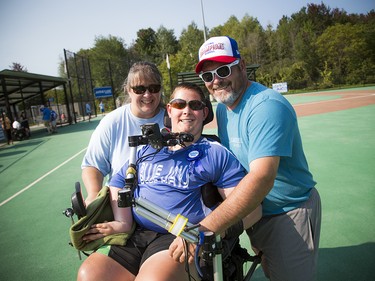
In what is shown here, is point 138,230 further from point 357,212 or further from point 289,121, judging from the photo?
point 357,212

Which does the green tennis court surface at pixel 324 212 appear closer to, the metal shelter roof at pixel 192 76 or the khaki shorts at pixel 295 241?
the khaki shorts at pixel 295 241

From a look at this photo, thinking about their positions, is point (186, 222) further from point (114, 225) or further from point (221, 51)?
point (221, 51)

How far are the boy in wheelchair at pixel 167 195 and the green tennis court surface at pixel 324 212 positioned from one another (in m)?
1.49

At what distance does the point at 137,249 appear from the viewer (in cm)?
196

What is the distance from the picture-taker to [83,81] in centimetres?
2864

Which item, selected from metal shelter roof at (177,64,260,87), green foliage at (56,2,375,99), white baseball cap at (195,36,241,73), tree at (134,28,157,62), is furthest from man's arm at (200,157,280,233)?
tree at (134,28,157,62)

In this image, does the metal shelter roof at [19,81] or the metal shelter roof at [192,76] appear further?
the metal shelter roof at [192,76]

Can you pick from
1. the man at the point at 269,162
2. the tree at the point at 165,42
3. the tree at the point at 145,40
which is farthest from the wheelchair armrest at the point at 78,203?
the tree at the point at 145,40

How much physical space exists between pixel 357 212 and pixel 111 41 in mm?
69476

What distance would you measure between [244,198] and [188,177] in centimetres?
48

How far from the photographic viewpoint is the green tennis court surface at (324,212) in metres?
2.94

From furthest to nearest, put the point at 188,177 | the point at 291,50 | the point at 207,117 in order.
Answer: the point at 291,50
the point at 207,117
the point at 188,177

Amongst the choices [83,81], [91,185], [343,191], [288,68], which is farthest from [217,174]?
[288,68]

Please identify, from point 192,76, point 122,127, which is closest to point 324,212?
point 122,127
